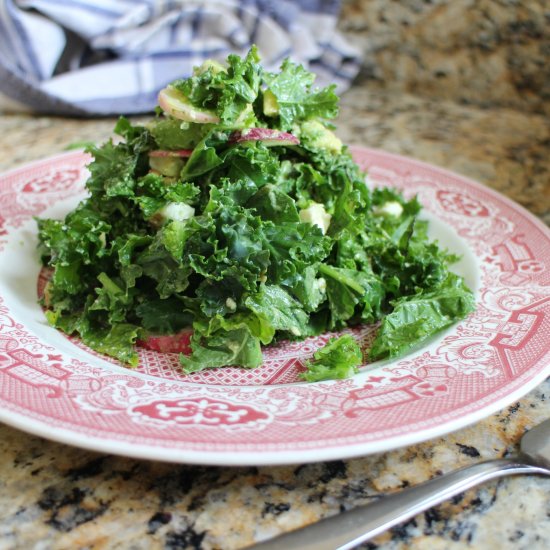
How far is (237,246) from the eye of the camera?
197cm

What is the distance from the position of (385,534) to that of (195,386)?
595 mm

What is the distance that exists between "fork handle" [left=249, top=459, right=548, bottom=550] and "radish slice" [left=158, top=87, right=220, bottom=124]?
118cm

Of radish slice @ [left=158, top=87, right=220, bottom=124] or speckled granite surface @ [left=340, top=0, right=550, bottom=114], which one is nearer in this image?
radish slice @ [left=158, top=87, right=220, bottom=124]

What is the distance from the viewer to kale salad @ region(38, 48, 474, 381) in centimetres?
199

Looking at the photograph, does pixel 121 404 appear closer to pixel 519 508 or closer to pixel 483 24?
pixel 519 508

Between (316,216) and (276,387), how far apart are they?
0.59 metres

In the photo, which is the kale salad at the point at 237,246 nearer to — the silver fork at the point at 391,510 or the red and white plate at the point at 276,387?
the red and white plate at the point at 276,387

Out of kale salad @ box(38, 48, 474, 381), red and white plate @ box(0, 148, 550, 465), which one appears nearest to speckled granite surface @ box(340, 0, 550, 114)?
red and white plate @ box(0, 148, 550, 465)

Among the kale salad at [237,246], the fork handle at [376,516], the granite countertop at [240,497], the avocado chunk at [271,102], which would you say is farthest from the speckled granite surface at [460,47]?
the fork handle at [376,516]

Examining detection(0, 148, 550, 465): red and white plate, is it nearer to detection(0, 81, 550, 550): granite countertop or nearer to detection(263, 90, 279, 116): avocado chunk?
detection(0, 81, 550, 550): granite countertop

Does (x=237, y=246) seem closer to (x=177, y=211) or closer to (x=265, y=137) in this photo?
(x=177, y=211)

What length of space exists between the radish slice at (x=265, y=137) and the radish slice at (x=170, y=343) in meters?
0.59

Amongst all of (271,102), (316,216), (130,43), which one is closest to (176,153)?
(271,102)

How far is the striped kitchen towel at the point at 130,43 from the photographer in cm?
409
